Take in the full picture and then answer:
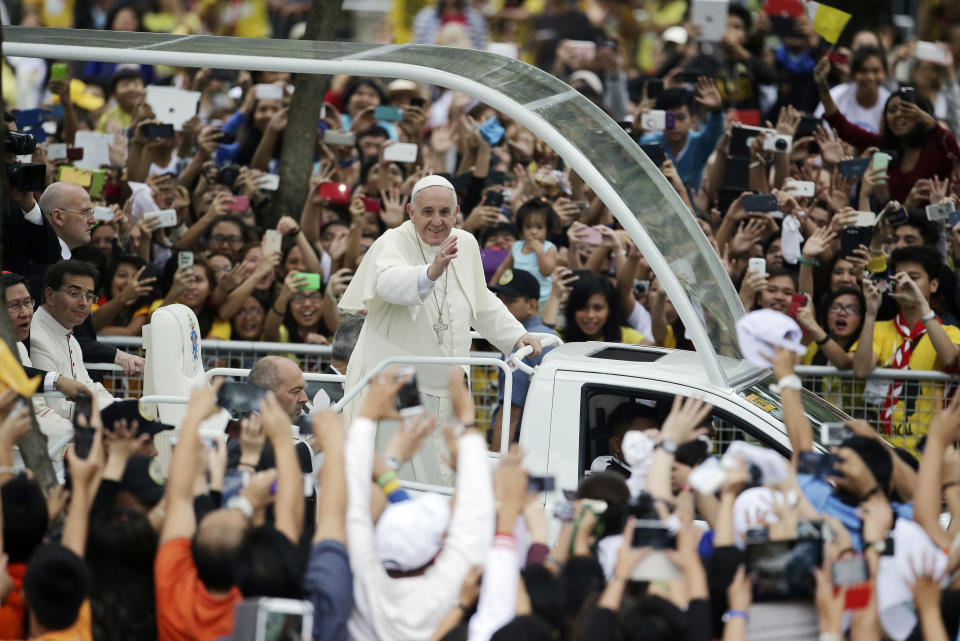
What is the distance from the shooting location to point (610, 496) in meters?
4.79

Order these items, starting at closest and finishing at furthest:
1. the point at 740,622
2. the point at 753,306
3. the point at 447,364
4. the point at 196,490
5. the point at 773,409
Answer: the point at 740,622 → the point at 196,490 → the point at 773,409 → the point at 447,364 → the point at 753,306

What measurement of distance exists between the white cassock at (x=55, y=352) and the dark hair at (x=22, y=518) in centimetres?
231

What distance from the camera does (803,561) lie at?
436 centimetres

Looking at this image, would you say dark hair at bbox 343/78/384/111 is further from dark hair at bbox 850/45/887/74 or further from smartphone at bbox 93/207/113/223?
dark hair at bbox 850/45/887/74

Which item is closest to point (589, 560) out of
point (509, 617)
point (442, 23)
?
point (509, 617)

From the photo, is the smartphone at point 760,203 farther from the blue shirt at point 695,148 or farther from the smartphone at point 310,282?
the smartphone at point 310,282

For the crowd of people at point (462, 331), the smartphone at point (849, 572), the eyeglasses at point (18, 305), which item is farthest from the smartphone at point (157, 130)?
the smartphone at point (849, 572)

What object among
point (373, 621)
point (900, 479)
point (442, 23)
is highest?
point (442, 23)

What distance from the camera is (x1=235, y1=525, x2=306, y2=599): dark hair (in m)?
4.39

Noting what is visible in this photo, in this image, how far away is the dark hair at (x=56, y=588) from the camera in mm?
4254

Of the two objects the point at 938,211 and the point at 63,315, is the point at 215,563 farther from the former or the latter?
the point at 938,211

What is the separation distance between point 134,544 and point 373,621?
2.76 ft

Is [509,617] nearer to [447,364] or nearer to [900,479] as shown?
[900,479]

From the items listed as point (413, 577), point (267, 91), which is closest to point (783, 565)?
point (413, 577)
